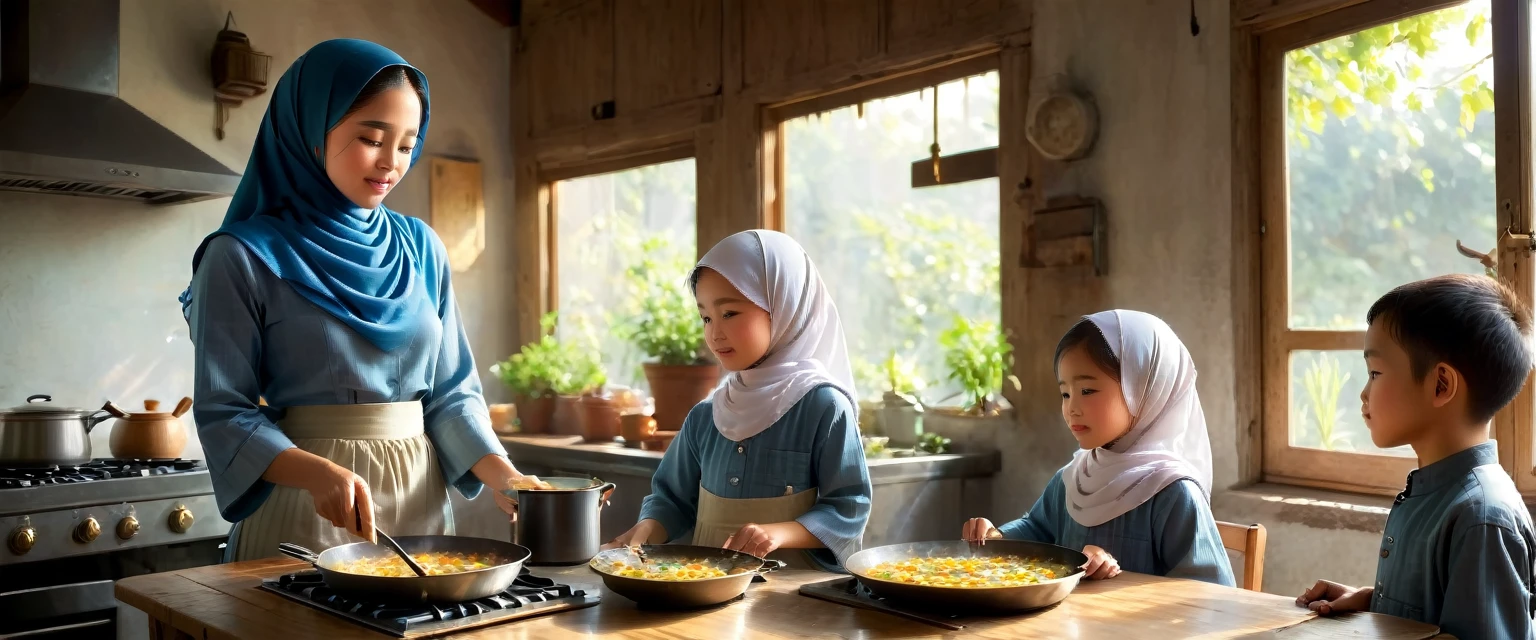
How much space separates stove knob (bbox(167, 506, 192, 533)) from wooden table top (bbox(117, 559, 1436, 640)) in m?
1.73

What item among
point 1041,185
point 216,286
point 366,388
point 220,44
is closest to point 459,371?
point 366,388

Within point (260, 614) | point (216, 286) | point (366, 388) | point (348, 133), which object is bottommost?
point (260, 614)

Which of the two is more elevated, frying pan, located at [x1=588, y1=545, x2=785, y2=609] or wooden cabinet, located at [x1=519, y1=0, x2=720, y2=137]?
wooden cabinet, located at [x1=519, y1=0, x2=720, y2=137]

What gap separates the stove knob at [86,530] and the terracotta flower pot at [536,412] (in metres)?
1.82

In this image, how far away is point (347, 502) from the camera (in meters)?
1.59

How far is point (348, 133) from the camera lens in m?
1.86

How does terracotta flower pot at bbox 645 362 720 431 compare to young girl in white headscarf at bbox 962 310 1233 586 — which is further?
terracotta flower pot at bbox 645 362 720 431

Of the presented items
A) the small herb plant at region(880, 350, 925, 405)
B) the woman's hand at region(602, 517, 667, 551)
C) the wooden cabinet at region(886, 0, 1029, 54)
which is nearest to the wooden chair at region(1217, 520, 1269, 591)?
the woman's hand at region(602, 517, 667, 551)

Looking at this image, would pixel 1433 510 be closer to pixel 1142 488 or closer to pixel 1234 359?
pixel 1142 488

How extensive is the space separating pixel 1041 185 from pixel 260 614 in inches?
94.2

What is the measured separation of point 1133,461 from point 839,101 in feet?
6.98

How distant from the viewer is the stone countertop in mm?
3207

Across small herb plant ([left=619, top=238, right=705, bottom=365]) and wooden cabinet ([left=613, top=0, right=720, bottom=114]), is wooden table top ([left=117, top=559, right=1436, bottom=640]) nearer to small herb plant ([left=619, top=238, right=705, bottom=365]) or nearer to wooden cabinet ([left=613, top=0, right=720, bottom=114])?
small herb plant ([left=619, top=238, right=705, bottom=365])

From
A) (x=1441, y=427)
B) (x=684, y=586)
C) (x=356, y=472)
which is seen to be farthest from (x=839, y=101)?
(x=684, y=586)
